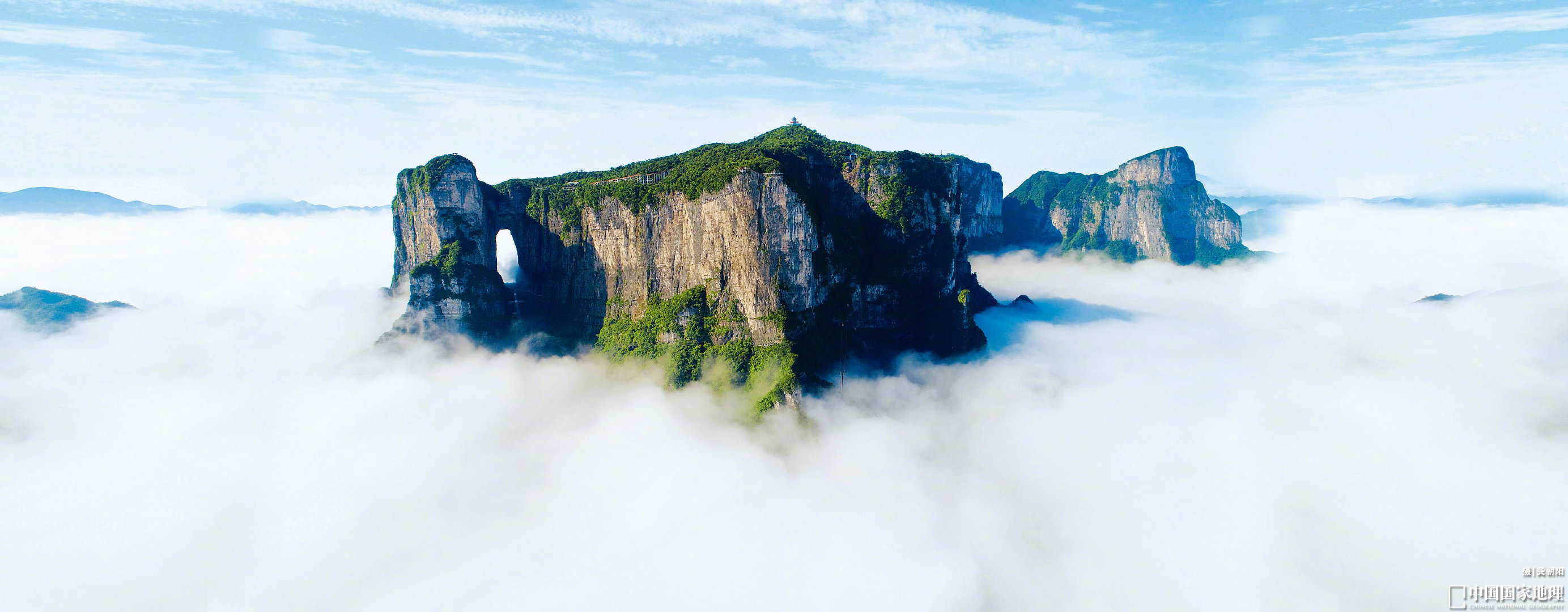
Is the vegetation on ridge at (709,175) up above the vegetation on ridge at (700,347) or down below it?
above

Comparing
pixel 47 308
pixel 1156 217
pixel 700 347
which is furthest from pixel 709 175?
pixel 1156 217

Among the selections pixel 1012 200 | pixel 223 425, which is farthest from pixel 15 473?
pixel 1012 200

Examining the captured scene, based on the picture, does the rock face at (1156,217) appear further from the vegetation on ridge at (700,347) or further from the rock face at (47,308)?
the rock face at (47,308)

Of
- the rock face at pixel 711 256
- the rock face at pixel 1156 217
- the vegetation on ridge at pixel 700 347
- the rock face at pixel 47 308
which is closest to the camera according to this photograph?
the vegetation on ridge at pixel 700 347

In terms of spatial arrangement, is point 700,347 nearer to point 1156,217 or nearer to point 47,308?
point 47,308

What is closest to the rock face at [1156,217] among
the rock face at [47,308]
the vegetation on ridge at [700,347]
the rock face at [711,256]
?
the rock face at [711,256]

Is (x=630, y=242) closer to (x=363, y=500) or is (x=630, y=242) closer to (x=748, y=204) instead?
(x=748, y=204)
